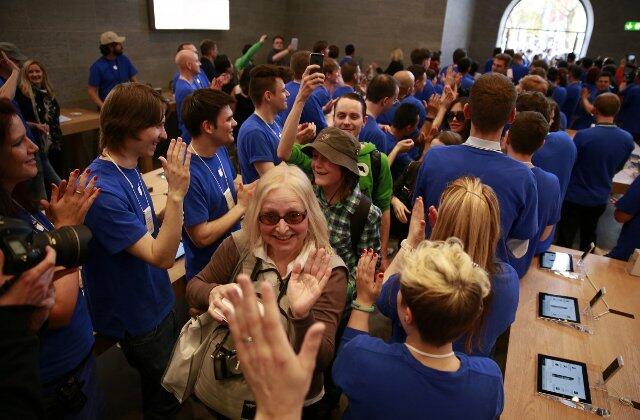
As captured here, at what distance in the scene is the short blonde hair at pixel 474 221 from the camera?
1.39 m

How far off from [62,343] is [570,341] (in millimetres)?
2129

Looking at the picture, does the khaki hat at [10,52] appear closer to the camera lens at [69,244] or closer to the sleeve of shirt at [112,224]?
the sleeve of shirt at [112,224]

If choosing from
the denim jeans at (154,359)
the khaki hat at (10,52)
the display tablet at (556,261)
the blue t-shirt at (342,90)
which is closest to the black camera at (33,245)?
the denim jeans at (154,359)

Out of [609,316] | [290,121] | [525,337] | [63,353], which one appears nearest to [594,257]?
[609,316]

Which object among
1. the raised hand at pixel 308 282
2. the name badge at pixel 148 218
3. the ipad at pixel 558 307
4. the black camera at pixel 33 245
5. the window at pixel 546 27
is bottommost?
the ipad at pixel 558 307

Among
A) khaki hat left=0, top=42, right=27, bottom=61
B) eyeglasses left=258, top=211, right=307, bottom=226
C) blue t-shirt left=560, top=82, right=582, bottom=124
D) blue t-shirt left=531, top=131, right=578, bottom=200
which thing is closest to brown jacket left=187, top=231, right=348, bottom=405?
eyeglasses left=258, top=211, right=307, bottom=226

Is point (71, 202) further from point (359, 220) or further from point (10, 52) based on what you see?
point (10, 52)

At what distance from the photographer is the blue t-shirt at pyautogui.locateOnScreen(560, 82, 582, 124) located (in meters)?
Result: 6.50

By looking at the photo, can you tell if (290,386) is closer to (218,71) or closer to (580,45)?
(218,71)

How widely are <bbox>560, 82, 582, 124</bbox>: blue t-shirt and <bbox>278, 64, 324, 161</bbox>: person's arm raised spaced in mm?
5554

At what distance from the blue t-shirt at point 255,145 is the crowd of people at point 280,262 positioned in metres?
0.02

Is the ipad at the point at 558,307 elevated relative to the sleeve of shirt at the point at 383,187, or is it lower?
lower

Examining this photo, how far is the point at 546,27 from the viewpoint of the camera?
12.9 metres

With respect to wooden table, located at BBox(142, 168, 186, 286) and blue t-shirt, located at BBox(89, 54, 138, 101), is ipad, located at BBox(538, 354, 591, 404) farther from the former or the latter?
blue t-shirt, located at BBox(89, 54, 138, 101)
